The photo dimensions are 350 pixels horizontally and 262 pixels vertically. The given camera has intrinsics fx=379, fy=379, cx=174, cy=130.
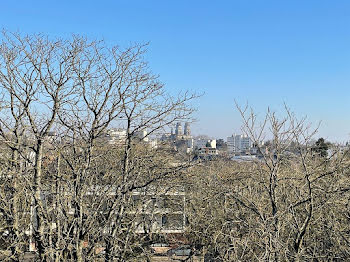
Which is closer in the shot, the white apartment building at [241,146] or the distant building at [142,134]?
the white apartment building at [241,146]

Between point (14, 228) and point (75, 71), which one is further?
point (75, 71)

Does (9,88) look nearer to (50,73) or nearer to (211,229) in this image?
(50,73)

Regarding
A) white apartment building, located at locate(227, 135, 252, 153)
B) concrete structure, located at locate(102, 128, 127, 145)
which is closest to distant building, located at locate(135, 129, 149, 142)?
concrete structure, located at locate(102, 128, 127, 145)

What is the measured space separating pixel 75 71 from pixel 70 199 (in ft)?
7.99

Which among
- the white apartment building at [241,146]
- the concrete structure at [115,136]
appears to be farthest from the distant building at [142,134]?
the white apartment building at [241,146]

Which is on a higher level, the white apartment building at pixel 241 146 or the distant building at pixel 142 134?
the distant building at pixel 142 134

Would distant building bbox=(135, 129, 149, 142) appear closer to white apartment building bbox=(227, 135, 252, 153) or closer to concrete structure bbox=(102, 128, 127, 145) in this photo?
concrete structure bbox=(102, 128, 127, 145)

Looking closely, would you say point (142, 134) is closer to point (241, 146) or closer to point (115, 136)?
point (115, 136)

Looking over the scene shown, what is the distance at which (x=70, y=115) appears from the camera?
727cm

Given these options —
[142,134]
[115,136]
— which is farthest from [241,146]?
[115,136]

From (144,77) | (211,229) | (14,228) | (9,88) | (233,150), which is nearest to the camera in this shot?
(14,228)

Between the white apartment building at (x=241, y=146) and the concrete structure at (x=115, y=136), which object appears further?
the concrete structure at (x=115, y=136)

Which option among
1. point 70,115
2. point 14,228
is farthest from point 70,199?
point 70,115

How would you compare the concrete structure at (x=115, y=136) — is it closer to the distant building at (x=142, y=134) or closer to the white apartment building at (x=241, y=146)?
the distant building at (x=142, y=134)
